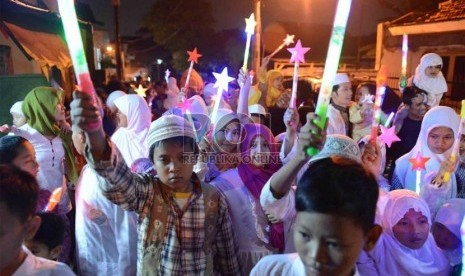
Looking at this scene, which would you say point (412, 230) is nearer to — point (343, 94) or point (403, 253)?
point (403, 253)

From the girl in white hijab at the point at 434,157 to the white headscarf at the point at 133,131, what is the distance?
96.9 inches

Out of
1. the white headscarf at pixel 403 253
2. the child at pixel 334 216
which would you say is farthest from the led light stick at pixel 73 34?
the white headscarf at pixel 403 253

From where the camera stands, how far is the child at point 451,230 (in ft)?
8.87

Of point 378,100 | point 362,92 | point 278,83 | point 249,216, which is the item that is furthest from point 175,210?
point 278,83

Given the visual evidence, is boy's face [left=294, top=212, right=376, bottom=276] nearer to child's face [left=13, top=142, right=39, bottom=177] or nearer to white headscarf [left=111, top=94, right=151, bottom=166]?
child's face [left=13, top=142, right=39, bottom=177]

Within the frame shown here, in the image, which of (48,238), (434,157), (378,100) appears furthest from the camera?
(434,157)

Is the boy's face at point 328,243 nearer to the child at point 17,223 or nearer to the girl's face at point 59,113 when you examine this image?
the child at point 17,223

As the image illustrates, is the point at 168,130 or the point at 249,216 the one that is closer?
the point at 168,130

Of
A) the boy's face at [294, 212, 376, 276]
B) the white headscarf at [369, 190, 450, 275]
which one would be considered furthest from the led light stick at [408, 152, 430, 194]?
the boy's face at [294, 212, 376, 276]

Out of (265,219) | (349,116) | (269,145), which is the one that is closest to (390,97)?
Answer: (349,116)

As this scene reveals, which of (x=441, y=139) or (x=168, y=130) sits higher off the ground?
(x=168, y=130)

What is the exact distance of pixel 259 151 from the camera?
9.80 ft

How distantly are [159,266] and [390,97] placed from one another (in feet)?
16.1

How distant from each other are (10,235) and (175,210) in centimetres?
85
